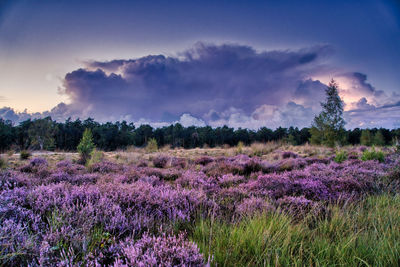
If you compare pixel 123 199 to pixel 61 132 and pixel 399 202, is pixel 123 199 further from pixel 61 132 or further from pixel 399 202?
pixel 61 132

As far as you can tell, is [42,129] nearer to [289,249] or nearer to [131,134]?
[131,134]

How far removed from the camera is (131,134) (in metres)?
95.5

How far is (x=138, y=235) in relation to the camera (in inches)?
87.2

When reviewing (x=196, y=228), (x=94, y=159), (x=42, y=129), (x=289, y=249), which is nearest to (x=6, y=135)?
(x=42, y=129)

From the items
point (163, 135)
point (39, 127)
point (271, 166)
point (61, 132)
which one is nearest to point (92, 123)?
point (61, 132)

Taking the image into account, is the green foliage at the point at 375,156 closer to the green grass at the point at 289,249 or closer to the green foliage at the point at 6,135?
the green grass at the point at 289,249

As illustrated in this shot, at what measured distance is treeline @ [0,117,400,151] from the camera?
75.3 meters

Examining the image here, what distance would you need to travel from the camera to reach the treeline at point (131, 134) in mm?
75312

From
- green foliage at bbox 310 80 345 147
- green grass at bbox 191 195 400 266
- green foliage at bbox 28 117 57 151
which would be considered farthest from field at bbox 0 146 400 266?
green foliage at bbox 28 117 57 151

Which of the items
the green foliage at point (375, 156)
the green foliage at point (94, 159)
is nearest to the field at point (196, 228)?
the green foliage at point (94, 159)

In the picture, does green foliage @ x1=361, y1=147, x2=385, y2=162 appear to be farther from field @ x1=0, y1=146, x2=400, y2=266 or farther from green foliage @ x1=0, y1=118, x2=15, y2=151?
Answer: green foliage @ x1=0, y1=118, x2=15, y2=151

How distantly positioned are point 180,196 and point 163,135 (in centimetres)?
10042

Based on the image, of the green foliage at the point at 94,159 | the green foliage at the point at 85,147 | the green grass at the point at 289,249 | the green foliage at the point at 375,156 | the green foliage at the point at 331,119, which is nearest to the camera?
the green grass at the point at 289,249

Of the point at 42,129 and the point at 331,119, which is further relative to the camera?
the point at 42,129
